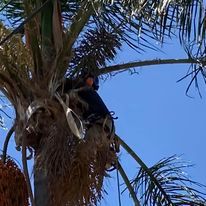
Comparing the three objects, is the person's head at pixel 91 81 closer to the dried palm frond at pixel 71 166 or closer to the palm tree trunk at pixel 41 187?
the dried palm frond at pixel 71 166

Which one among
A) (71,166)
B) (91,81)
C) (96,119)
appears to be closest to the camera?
(71,166)

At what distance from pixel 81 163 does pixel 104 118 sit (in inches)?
18.5

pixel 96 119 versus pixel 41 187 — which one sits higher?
pixel 96 119

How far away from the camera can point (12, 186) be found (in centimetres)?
592

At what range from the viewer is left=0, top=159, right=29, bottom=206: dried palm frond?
19.2 feet

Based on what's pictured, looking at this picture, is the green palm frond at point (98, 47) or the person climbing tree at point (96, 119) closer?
the person climbing tree at point (96, 119)

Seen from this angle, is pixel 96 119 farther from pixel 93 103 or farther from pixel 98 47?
pixel 98 47

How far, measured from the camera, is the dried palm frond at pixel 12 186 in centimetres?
584

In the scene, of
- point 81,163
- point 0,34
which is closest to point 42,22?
point 0,34

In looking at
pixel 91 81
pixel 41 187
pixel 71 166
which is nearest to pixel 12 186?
pixel 41 187

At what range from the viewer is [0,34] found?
252 inches

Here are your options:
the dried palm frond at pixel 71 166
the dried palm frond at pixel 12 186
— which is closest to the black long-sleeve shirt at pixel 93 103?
the dried palm frond at pixel 71 166

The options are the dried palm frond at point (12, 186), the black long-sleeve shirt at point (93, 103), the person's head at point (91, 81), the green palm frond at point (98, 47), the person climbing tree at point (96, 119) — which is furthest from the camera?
the green palm frond at point (98, 47)

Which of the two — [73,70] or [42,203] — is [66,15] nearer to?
[73,70]
